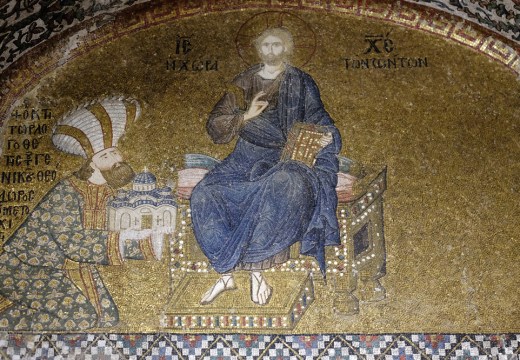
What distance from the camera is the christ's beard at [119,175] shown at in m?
7.56

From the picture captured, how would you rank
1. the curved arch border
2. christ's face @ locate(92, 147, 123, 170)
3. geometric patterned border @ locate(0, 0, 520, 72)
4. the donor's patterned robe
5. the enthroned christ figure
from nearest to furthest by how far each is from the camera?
the donor's patterned robe
the enthroned christ figure
christ's face @ locate(92, 147, 123, 170)
geometric patterned border @ locate(0, 0, 520, 72)
the curved arch border

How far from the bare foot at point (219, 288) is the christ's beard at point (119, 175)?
3.66 ft

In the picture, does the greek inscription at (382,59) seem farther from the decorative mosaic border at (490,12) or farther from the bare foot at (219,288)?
the bare foot at (219,288)

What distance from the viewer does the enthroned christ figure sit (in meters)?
7.38

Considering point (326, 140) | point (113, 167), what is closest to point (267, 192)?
point (326, 140)

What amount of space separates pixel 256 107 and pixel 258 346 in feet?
6.60

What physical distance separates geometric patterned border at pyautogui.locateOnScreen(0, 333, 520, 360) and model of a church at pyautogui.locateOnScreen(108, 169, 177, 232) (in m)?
0.89

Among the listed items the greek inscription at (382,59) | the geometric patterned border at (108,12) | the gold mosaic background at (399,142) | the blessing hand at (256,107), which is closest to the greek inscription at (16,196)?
the gold mosaic background at (399,142)

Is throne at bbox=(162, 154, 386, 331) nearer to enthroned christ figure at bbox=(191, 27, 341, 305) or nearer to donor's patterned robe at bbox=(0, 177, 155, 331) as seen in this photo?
enthroned christ figure at bbox=(191, 27, 341, 305)

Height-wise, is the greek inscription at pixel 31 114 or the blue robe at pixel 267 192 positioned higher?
the greek inscription at pixel 31 114

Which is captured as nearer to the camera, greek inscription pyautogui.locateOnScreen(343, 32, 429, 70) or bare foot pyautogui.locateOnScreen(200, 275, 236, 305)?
bare foot pyautogui.locateOnScreen(200, 275, 236, 305)

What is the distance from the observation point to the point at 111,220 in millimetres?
7453

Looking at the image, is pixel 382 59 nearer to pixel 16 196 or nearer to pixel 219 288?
pixel 219 288

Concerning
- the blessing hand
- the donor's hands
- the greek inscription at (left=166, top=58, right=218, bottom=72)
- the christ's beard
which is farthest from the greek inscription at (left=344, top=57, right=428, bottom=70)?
the christ's beard
